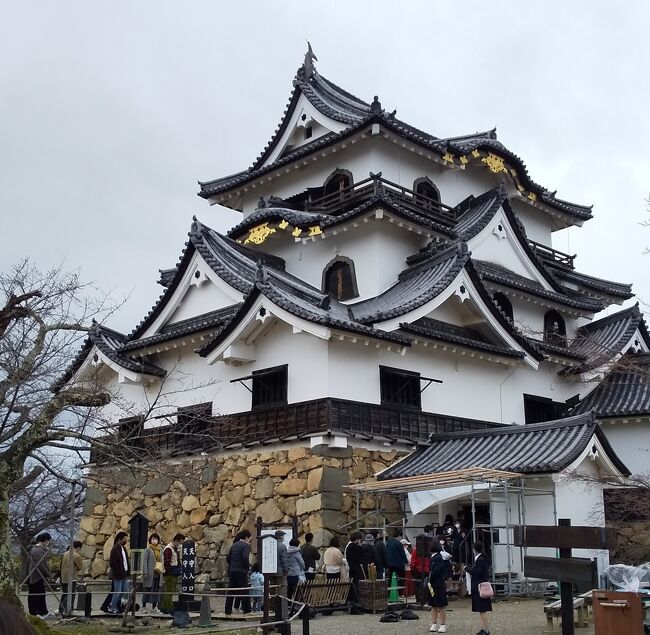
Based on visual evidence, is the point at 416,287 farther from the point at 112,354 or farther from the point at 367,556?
the point at 112,354

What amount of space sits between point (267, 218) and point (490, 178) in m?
9.03

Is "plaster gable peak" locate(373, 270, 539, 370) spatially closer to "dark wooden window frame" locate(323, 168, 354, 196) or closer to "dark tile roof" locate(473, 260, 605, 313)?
"dark tile roof" locate(473, 260, 605, 313)

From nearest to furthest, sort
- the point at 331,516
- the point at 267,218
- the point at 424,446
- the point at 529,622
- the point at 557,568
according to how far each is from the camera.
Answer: the point at 557,568 < the point at 529,622 < the point at 331,516 < the point at 424,446 < the point at 267,218

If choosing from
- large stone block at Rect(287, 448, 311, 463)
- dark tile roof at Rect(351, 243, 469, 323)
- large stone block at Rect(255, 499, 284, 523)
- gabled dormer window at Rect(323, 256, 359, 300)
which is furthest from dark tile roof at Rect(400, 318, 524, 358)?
large stone block at Rect(255, 499, 284, 523)

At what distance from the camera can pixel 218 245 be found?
23.6 metres

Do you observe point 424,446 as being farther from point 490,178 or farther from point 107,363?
point 490,178

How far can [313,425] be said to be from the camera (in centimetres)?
1900

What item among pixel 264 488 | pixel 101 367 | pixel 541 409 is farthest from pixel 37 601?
pixel 541 409

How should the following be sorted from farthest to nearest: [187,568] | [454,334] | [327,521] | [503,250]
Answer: [503,250]
[454,334]
[327,521]
[187,568]

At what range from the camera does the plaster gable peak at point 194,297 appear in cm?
2245

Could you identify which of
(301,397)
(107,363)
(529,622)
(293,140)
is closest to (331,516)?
(301,397)

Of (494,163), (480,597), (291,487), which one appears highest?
(494,163)

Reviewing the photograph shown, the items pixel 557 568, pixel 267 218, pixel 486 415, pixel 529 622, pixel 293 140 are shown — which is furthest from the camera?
pixel 293 140

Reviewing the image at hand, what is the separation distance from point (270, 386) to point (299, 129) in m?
11.2
